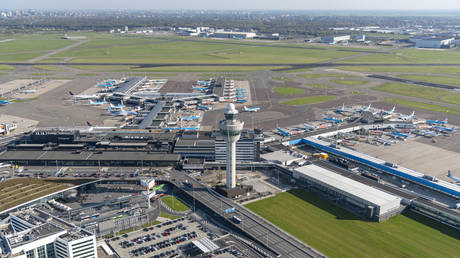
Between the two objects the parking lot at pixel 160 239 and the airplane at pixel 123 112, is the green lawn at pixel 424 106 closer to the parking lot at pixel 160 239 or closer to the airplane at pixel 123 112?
the airplane at pixel 123 112

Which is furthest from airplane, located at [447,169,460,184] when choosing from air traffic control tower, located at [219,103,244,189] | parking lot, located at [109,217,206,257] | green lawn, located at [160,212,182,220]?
green lawn, located at [160,212,182,220]

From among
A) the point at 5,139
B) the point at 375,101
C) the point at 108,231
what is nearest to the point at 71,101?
the point at 5,139

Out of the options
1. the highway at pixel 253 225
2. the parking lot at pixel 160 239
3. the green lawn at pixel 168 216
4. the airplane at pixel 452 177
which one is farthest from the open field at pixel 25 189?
the airplane at pixel 452 177

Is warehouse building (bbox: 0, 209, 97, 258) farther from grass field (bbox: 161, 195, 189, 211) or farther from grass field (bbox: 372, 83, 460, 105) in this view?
grass field (bbox: 372, 83, 460, 105)

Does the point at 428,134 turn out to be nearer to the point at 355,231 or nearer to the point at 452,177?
the point at 452,177

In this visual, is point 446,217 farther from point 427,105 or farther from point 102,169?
point 427,105

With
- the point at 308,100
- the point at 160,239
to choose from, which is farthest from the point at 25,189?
the point at 308,100
